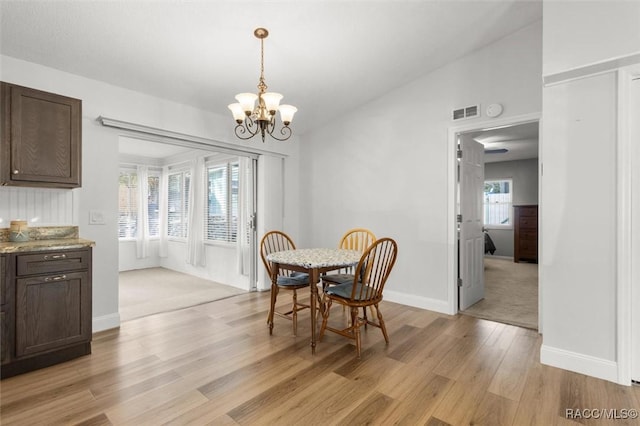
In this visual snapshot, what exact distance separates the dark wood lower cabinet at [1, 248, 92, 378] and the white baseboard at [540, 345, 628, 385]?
11.9ft

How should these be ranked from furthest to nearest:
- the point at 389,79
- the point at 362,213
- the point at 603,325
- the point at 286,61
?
the point at 362,213 → the point at 389,79 → the point at 286,61 → the point at 603,325

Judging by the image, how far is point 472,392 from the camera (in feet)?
6.77

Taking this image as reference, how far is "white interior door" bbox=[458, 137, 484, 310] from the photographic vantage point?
3.73m

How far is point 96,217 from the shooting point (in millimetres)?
3125

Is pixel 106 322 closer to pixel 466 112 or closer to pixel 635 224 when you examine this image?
pixel 466 112

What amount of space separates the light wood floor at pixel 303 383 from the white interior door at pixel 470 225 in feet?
2.70

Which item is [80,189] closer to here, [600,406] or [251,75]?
[251,75]

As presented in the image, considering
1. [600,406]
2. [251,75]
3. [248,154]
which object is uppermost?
[251,75]

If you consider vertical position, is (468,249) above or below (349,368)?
above

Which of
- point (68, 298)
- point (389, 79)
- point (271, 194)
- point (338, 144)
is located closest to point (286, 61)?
point (389, 79)

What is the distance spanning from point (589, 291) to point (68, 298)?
394cm

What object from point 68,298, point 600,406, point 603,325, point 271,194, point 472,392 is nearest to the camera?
point 600,406

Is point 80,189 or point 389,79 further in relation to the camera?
point 389,79

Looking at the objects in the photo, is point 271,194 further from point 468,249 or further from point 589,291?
point 589,291
